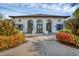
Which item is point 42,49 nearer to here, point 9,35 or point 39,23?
point 39,23

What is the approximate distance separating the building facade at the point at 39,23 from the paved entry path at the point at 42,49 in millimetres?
91

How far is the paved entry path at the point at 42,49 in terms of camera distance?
2.77 m

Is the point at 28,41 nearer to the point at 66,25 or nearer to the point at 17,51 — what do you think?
the point at 17,51

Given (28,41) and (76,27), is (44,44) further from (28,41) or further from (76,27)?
(76,27)

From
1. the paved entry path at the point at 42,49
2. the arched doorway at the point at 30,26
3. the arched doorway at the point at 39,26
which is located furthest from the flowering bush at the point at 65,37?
the arched doorway at the point at 30,26

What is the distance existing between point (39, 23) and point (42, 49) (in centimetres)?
33

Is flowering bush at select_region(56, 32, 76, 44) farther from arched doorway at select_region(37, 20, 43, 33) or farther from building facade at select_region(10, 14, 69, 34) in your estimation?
arched doorway at select_region(37, 20, 43, 33)

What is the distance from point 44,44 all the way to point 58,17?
1.25ft

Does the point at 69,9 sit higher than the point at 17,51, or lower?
higher

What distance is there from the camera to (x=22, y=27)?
9.32 feet

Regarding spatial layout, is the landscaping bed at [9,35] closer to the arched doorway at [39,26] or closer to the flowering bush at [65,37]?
the arched doorway at [39,26]

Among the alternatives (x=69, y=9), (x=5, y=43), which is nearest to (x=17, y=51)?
(x=5, y=43)

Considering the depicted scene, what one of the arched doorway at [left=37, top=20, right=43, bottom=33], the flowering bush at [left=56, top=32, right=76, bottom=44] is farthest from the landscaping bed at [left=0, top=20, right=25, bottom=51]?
the flowering bush at [left=56, top=32, right=76, bottom=44]

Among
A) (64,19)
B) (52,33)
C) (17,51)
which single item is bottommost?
(17,51)
